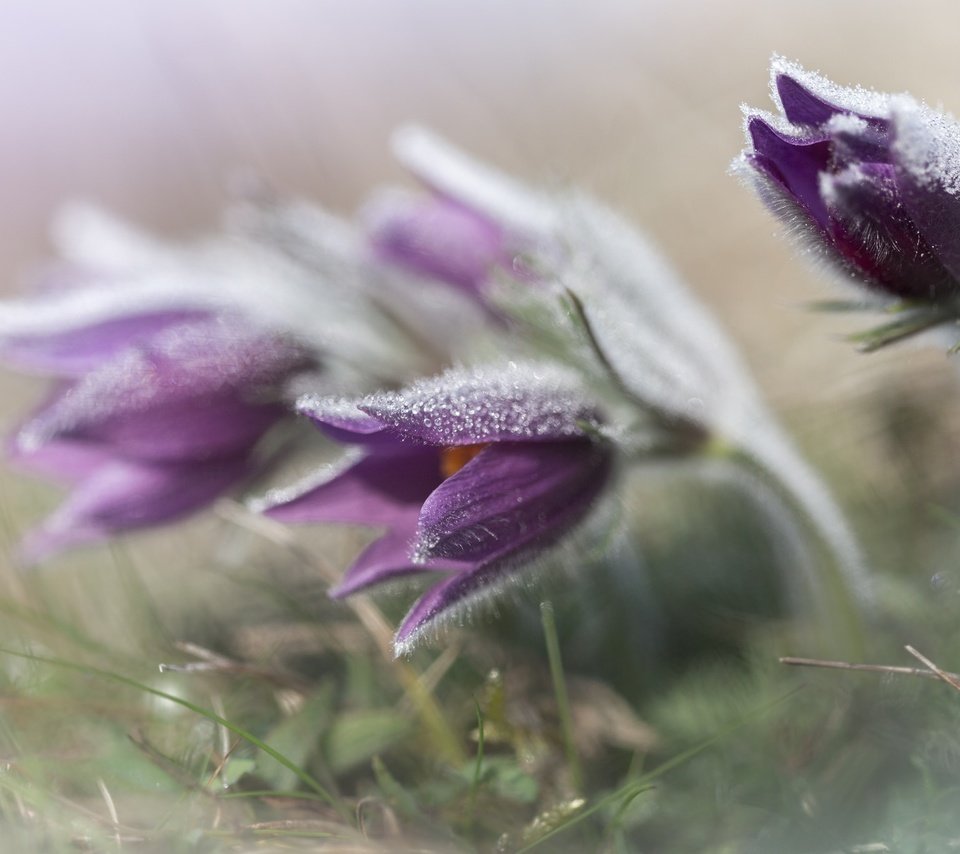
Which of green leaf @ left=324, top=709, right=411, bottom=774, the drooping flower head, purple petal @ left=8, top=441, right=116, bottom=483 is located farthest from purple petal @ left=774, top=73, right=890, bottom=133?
purple petal @ left=8, top=441, right=116, bottom=483

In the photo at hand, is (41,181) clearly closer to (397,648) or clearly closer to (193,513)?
(193,513)

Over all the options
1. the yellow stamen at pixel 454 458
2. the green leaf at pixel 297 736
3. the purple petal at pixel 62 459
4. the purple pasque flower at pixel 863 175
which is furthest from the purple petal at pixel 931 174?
the purple petal at pixel 62 459

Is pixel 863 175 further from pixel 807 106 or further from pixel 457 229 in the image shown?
pixel 457 229

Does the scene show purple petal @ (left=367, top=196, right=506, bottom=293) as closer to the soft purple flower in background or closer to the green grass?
the soft purple flower in background

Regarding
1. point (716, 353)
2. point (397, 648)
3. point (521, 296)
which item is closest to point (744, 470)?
point (716, 353)

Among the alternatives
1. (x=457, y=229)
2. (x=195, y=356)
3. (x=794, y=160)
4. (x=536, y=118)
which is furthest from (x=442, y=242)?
(x=536, y=118)

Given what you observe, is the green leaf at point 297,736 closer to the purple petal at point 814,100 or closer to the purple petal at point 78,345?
the purple petal at point 78,345
